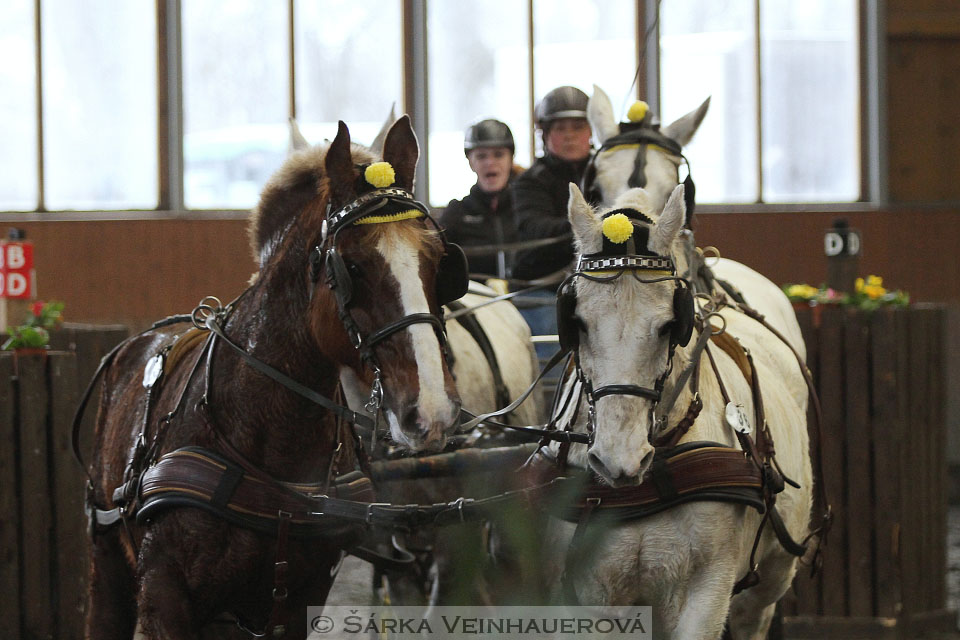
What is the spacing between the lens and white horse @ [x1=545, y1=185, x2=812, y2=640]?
2773 mm

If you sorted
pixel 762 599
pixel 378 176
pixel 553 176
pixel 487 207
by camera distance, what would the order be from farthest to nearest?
pixel 487 207 → pixel 553 176 → pixel 762 599 → pixel 378 176

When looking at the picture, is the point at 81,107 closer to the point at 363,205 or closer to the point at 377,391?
the point at 363,205

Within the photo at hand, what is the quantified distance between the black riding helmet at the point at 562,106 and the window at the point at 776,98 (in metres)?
5.31

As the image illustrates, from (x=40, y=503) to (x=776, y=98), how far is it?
7.98 meters

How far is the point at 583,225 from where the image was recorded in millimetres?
2992

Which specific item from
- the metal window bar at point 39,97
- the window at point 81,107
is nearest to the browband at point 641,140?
the window at point 81,107

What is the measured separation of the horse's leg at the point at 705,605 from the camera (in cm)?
293

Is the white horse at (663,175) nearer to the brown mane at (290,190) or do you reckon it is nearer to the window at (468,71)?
the brown mane at (290,190)

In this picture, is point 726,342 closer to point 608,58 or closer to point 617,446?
point 617,446

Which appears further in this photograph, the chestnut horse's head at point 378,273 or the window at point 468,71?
the window at point 468,71

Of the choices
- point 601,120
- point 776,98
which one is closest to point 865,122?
point 776,98

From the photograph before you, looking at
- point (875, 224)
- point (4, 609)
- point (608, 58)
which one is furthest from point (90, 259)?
point (875, 224)

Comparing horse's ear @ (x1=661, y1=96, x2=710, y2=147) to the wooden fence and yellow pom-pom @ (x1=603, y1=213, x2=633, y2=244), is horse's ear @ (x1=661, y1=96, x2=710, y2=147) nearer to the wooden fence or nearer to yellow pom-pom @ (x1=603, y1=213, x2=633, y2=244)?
yellow pom-pom @ (x1=603, y1=213, x2=633, y2=244)

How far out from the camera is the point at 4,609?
177 inches
